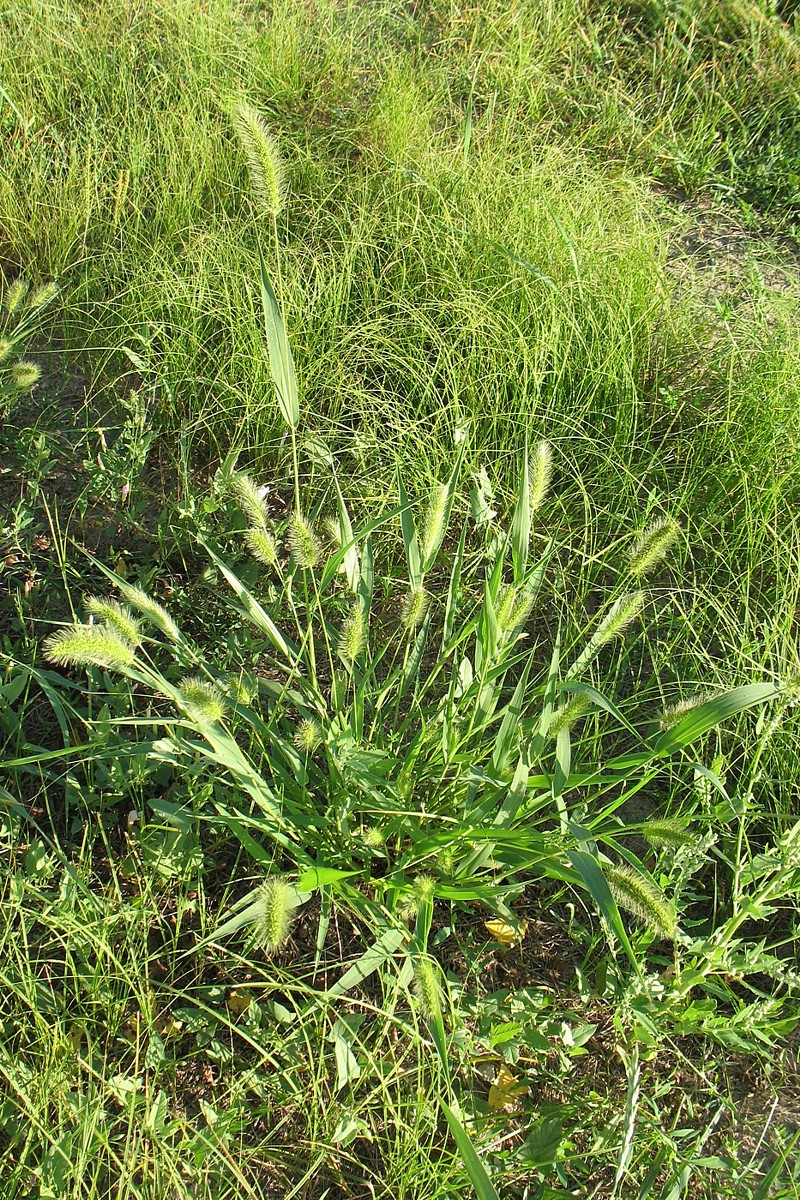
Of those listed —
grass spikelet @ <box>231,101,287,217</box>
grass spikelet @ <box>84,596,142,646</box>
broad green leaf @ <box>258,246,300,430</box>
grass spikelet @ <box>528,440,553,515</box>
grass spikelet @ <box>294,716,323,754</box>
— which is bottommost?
grass spikelet @ <box>294,716,323,754</box>

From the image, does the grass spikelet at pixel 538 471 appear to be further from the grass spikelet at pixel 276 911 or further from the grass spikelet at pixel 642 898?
the grass spikelet at pixel 276 911

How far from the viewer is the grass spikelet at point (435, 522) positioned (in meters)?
1.61

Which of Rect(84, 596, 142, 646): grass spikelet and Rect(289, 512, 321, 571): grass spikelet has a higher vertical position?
Rect(289, 512, 321, 571): grass spikelet

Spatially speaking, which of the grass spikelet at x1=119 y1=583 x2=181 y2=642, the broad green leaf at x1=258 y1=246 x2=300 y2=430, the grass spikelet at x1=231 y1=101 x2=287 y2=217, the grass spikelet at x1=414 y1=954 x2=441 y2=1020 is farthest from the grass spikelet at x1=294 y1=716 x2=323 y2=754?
the grass spikelet at x1=231 y1=101 x2=287 y2=217

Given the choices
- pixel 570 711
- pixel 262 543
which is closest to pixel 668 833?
pixel 570 711

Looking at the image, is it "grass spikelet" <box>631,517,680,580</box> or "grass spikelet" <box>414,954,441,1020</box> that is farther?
"grass spikelet" <box>631,517,680,580</box>

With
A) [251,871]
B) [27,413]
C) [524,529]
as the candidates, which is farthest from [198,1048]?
[27,413]

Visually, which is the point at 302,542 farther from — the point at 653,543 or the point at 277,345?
the point at 653,543

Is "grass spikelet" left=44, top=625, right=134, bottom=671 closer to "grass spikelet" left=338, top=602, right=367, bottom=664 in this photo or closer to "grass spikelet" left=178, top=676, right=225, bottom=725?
"grass spikelet" left=178, top=676, right=225, bottom=725

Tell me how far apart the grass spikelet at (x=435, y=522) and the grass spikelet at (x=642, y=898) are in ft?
1.96

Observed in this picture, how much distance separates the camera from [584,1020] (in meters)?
1.67

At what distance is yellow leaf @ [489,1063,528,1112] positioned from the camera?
1588mm

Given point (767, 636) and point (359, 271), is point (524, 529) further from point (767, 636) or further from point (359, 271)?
point (359, 271)

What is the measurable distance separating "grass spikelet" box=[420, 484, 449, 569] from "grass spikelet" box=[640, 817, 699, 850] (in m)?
0.57
